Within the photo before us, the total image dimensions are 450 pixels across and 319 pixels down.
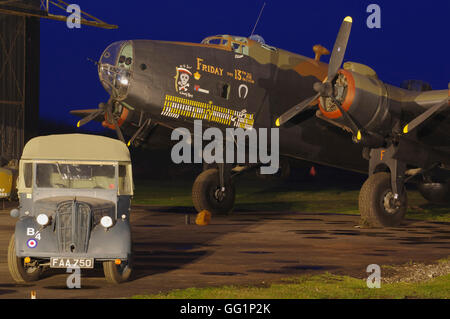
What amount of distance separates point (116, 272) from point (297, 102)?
12.8 meters

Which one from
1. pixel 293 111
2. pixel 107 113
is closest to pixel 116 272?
pixel 293 111

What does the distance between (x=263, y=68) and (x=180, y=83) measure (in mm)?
3059

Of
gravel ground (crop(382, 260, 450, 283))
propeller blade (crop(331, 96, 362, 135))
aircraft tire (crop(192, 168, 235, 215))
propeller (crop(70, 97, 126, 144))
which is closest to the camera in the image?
gravel ground (crop(382, 260, 450, 283))

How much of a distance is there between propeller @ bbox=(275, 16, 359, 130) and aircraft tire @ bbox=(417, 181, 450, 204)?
9516mm

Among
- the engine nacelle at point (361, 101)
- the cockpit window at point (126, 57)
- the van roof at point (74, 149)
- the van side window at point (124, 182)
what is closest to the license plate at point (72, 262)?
the van side window at point (124, 182)

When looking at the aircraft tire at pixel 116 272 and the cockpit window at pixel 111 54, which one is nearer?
the aircraft tire at pixel 116 272

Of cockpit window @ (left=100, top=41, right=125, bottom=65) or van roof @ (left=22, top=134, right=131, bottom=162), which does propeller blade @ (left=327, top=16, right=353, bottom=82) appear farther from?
van roof @ (left=22, top=134, right=131, bottom=162)

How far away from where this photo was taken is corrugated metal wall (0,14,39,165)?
48.8 metres

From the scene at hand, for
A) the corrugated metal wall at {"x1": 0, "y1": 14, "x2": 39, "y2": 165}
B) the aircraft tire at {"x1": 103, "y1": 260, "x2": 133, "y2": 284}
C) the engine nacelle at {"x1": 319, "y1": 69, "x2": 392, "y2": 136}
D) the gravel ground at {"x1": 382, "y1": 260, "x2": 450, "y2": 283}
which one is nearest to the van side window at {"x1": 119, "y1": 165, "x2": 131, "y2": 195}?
the aircraft tire at {"x1": 103, "y1": 260, "x2": 133, "y2": 284}

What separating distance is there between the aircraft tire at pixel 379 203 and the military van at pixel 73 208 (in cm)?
1077

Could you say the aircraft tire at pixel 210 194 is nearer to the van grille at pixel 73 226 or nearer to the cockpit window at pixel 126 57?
the cockpit window at pixel 126 57

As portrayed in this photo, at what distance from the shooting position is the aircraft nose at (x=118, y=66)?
807 inches

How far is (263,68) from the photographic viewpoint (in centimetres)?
2269
